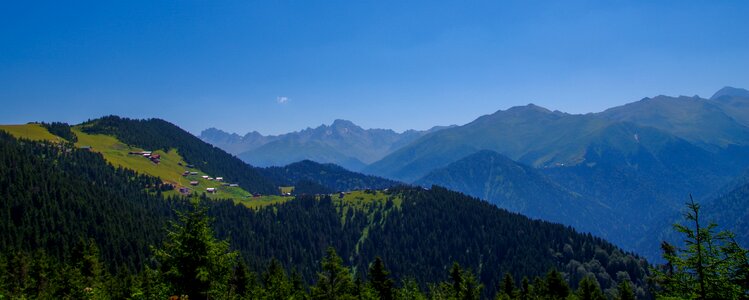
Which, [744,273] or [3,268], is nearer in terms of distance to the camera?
[744,273]

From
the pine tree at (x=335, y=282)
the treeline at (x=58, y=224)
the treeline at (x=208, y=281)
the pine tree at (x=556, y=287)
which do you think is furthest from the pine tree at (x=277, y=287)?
the treeline at (x=58, y=224)

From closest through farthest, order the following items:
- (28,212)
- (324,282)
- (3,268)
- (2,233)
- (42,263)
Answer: (324,282)
(3,268)
(42,263)
(2,233)
(28,212)

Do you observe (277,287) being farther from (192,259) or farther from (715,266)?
(715,266)

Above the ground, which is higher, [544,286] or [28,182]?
[28,182]

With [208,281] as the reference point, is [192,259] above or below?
above

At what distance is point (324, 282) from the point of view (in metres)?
57.1

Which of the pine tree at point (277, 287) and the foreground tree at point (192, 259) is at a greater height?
the foreground tree at point (192, 259)

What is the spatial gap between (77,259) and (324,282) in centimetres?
6791

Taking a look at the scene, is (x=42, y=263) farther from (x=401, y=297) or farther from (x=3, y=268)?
(x=401, y=297)

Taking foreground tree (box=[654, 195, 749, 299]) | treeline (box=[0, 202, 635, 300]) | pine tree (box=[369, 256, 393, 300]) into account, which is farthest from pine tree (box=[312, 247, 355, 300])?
foreground tree (box=[654, 195, 749, 299])

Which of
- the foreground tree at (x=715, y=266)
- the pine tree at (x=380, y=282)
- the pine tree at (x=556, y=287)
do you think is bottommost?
the pine tree at (x=556, y=287)

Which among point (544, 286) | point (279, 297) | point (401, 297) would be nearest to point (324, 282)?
point (401, 297)

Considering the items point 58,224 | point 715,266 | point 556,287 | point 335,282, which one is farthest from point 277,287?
point 58,224

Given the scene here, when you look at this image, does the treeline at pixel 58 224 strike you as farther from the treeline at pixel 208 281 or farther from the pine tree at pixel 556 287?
the pine tree at pixel 556 287
